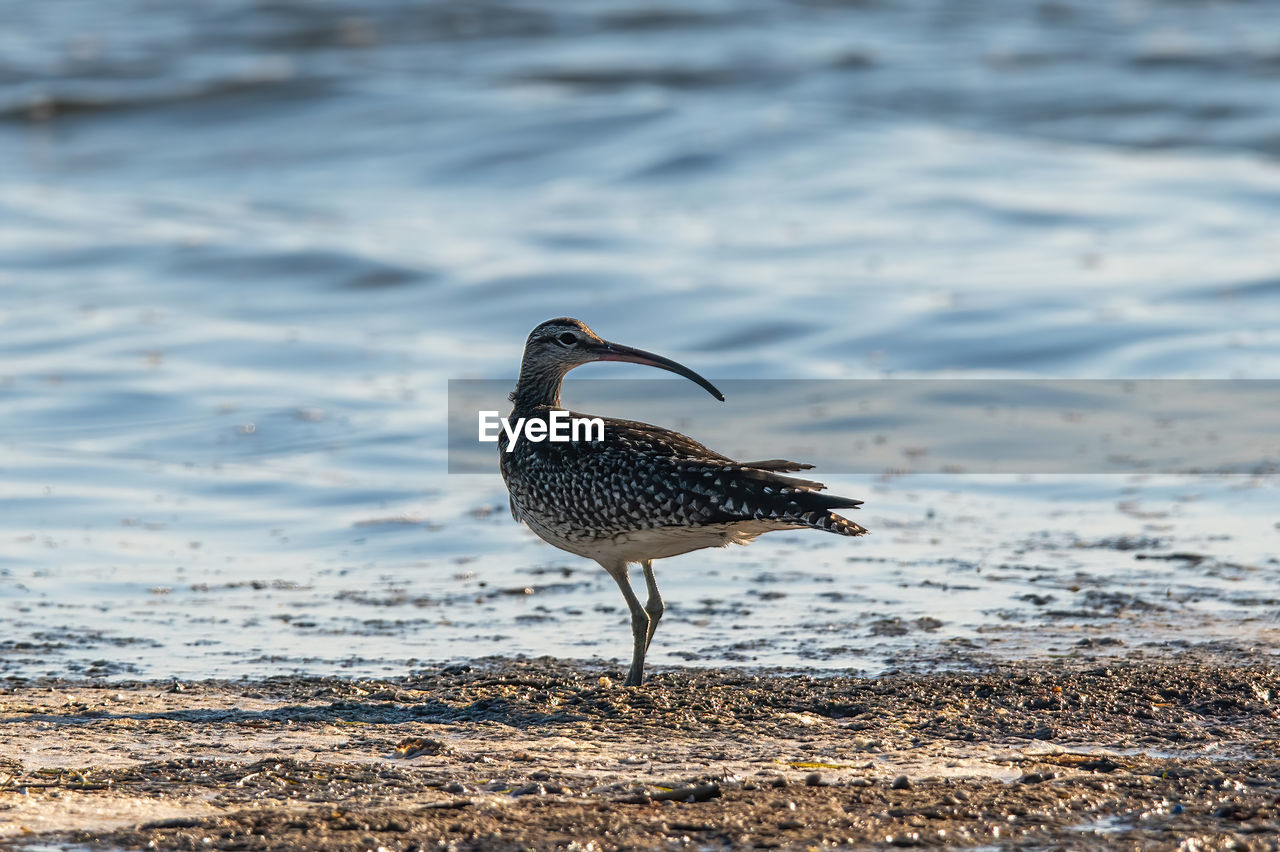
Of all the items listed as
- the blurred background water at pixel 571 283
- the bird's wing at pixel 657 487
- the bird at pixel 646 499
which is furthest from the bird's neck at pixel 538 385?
the blurred background water at pixel 571 283

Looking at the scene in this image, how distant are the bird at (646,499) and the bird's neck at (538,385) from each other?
0.60 metres

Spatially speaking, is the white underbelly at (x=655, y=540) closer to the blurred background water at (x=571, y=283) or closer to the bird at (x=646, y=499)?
the bird at (x=646, y=499)

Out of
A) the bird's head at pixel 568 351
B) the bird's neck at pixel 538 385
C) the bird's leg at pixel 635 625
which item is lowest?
the bird's leg at pixel 635 625

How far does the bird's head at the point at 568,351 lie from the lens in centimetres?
838

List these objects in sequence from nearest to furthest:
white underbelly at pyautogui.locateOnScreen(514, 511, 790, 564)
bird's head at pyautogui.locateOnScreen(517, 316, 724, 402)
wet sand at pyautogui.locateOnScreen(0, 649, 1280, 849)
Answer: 1. wet sand at pyautogui.locateOnScreen(0, 649, 1280, 849)
2. white underbelly at pyautogui.locateOnScreen(514, 511, 790, 564)
3. bird's head at pyautogui.locateOnScreen(517, 316, 724, 402)

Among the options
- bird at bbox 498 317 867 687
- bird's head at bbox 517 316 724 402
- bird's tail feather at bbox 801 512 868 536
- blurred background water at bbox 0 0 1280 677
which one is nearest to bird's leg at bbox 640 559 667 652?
bird at bbox 498 317 867 687

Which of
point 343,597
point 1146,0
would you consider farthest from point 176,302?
point 1146,0

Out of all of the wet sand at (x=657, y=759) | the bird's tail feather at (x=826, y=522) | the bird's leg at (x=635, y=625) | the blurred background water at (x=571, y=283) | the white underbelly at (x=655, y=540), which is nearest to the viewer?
the wet sand at (x=657, y=759)

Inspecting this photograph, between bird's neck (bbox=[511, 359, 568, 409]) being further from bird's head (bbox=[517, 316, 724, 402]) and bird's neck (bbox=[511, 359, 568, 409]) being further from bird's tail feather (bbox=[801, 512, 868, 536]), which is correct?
bird's tail feather (bbox=[801, 512, 868, 536])

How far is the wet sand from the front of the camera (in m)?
5.30

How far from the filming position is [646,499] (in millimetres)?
7023

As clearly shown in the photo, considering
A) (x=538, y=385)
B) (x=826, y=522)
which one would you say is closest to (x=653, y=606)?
(x=826, y=522)

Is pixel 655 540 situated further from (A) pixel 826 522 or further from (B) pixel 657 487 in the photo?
(A) pixel 826 522

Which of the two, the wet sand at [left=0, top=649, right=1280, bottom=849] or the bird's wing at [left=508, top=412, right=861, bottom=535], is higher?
the bird's wing at [left=508, top=412, right=861, bottom=535]
